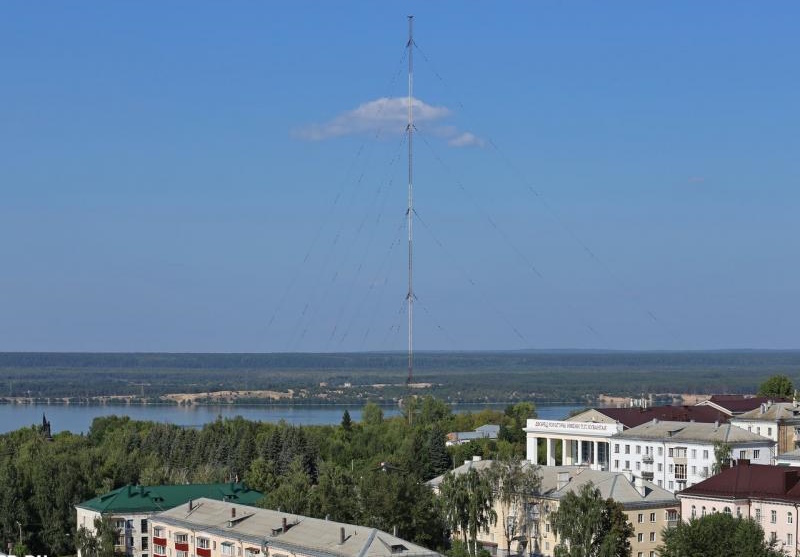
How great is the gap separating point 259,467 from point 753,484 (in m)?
31.3

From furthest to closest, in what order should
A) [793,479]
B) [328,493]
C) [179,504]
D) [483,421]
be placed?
[483,421] → [179,504] → [328,493] → [793,479]

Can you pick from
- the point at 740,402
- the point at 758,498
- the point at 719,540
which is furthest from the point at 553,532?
the point at 740,402

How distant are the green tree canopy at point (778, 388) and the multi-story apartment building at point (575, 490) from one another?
3292 cm

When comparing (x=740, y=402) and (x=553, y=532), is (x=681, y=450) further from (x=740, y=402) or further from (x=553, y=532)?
(x=740, y=402)

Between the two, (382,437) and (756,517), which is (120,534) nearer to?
(756,517)

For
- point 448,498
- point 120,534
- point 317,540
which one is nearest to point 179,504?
point 120,534

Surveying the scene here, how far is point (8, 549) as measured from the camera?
64.5 metres

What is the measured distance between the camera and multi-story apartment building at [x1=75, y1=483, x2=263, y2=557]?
A: 5991 cm

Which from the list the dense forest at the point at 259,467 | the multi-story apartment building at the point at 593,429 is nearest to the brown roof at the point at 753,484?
the dense forest at the point at 259,467

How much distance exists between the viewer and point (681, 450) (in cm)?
6675

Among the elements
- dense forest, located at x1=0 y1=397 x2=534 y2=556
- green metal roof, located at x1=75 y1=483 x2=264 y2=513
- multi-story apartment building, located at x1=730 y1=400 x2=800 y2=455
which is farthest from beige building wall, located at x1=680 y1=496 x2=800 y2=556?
green metal roof, located at x1=75 y1=483 x2=264 y2=513

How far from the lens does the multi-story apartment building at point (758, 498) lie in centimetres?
5141

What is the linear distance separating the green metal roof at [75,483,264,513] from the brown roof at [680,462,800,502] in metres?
19.4

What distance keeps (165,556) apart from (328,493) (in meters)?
6.79
